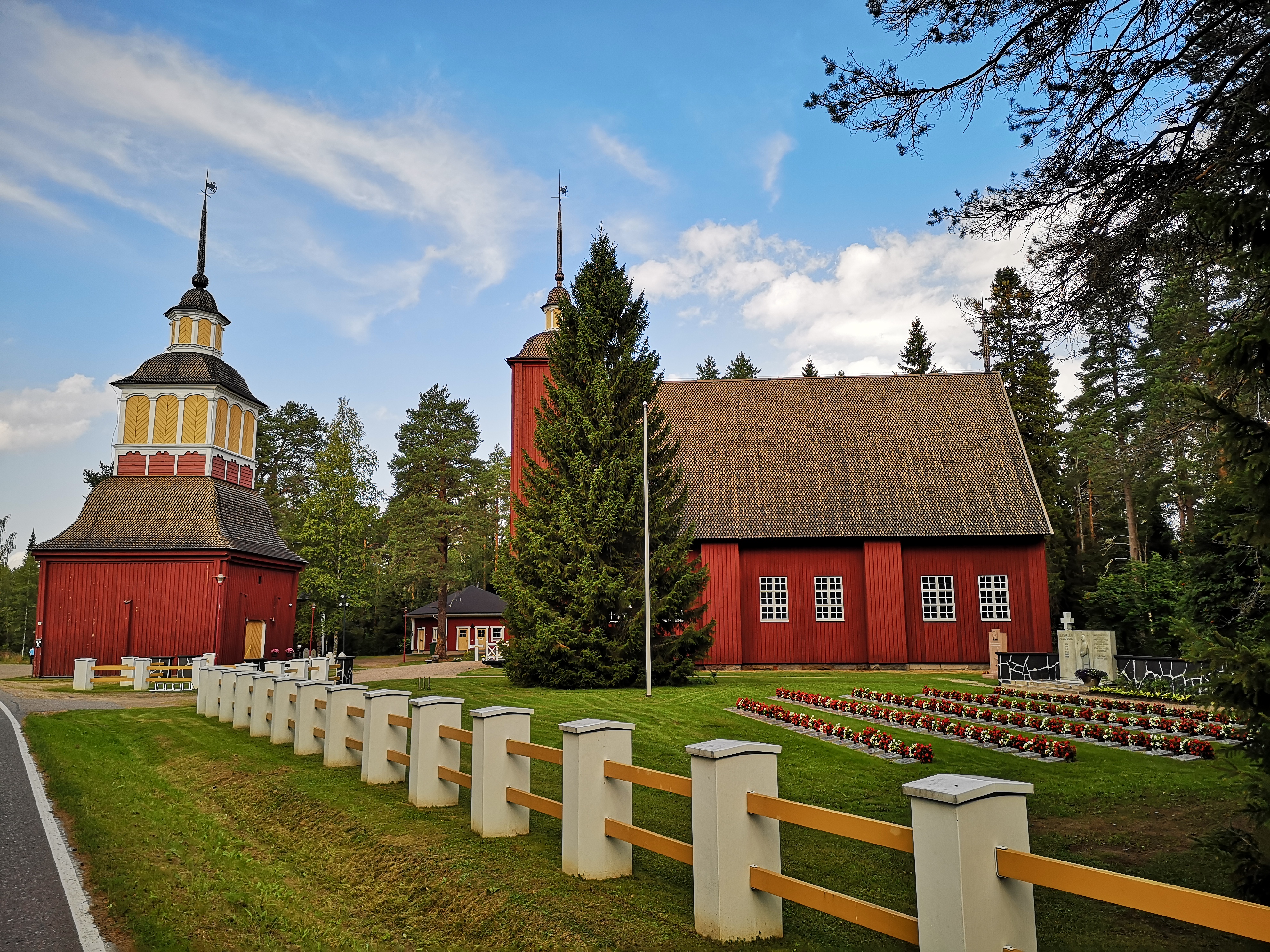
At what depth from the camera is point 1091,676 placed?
1944 centimetres

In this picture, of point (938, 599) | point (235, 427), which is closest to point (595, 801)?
point (938, 599)

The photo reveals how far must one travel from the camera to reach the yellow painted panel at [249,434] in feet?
114

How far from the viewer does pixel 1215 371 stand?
473cm

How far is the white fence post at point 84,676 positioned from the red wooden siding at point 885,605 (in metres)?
22.5

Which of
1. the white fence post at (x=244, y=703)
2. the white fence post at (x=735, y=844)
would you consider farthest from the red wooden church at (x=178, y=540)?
the white fence post at (x=735, y=844)

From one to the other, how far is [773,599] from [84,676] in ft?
65.9

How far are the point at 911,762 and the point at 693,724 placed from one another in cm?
375

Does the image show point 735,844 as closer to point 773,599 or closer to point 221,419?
point 773,599

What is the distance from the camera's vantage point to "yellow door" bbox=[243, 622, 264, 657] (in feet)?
105

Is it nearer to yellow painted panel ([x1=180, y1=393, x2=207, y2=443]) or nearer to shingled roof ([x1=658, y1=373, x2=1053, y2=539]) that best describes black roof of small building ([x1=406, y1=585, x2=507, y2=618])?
yellow painted panel ([x1=180, y1=393, x2=207, y2=443])

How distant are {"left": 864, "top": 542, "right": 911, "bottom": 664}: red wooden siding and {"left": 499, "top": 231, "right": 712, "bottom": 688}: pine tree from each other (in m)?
9.24

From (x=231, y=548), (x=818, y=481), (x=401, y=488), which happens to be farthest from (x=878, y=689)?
(x=401, y=488)

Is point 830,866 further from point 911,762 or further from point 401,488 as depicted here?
point 401,488

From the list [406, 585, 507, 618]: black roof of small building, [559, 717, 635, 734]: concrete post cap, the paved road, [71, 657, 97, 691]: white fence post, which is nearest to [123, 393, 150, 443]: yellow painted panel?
[71, 657, 97, 691]: white fence post
